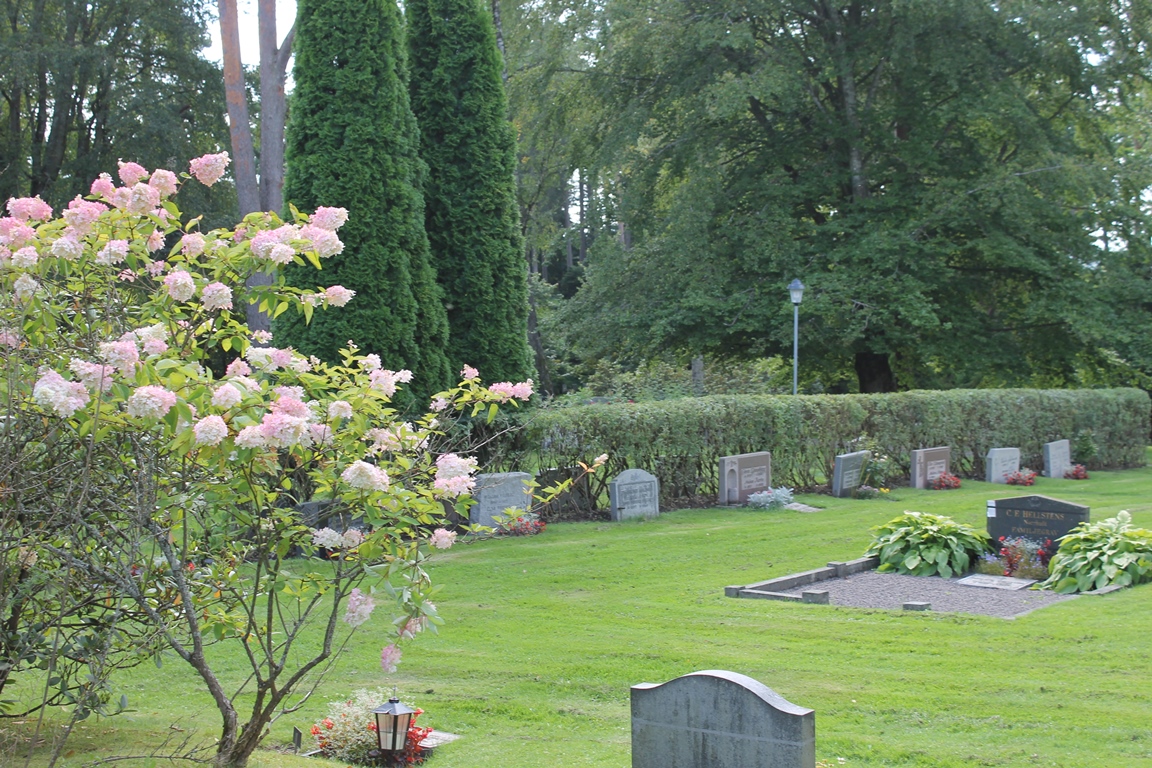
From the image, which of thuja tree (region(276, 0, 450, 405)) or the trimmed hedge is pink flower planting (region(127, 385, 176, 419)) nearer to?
thuja tree (region(276, 0, 450, 405))

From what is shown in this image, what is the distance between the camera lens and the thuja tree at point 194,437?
12.4 ft

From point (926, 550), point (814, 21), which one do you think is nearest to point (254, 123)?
point (814, 21)

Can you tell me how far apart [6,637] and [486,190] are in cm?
1056

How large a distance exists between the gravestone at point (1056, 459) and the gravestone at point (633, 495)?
36.4ft

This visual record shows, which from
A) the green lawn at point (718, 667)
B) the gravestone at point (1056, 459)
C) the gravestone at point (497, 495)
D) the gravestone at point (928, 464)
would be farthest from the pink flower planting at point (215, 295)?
the gravestone at point (1056, 459)

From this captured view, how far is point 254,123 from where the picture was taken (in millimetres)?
26703

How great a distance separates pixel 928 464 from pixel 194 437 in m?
17.5

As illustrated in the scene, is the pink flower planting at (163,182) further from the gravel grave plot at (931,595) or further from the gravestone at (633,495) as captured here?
the gravestone at (633,495)

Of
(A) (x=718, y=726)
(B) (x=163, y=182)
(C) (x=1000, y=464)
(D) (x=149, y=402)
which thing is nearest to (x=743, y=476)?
(C) (x=1000, y=464)

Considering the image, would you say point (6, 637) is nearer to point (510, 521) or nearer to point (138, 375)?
point (138, 375)

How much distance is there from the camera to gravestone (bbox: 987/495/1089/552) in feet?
34.5

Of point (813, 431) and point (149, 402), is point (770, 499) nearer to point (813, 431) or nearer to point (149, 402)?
point (813, 431)

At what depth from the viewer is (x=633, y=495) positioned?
1455cm

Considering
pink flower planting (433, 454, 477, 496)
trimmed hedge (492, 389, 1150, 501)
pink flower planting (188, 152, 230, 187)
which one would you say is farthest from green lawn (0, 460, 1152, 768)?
trimmed hedge (492, 389, 1150, 501)
